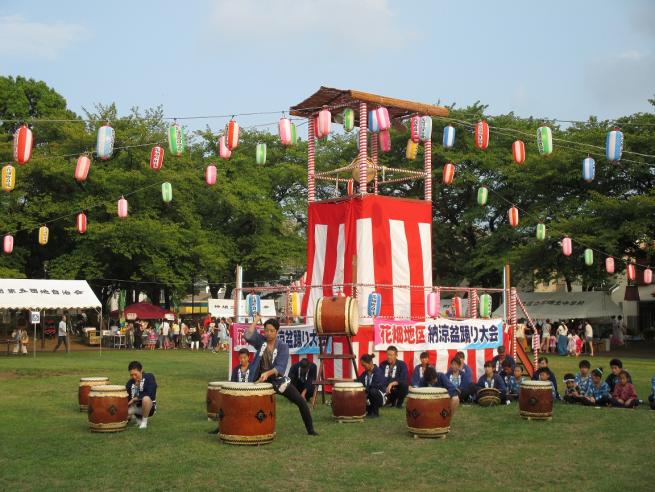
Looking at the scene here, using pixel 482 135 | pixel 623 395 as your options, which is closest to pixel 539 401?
pixel 623 395

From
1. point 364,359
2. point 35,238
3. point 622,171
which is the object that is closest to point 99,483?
point 364,359

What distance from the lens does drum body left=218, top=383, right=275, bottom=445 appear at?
400 inches

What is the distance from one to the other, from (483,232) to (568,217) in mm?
6606

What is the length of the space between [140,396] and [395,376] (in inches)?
184

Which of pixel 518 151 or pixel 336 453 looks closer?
pixel 336 453

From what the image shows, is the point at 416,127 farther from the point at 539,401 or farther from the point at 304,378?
the point at 539,401

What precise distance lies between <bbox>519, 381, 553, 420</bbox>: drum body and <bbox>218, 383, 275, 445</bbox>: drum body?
461 centimetres

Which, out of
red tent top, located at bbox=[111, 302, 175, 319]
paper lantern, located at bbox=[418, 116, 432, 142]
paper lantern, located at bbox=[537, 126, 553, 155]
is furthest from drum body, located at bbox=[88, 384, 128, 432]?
red tent top, located at bbox=[111, 302, 175, 319]

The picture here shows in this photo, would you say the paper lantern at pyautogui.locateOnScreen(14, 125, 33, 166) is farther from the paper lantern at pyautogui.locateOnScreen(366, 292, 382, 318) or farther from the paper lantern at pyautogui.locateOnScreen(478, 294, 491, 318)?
the paper lantern at pyautogui.locateOnScreen(478, 294, 491, 318)

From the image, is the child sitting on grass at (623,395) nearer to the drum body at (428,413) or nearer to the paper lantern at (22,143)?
the drum body at (428,413)

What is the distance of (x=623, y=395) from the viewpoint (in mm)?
14133

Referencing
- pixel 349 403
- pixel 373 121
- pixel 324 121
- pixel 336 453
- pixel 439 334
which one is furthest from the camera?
pixel 324 121

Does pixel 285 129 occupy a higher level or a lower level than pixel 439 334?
higher

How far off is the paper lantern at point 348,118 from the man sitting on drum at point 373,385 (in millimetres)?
7399
